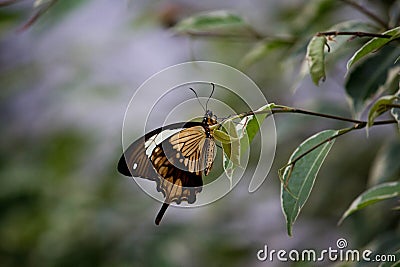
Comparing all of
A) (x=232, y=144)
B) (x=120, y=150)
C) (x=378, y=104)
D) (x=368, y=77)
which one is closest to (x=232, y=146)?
(x=232, y=144)

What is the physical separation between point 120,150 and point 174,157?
951 millimetres

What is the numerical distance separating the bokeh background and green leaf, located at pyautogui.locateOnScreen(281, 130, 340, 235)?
0.83 ft

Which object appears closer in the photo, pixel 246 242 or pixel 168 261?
pixel 168 261

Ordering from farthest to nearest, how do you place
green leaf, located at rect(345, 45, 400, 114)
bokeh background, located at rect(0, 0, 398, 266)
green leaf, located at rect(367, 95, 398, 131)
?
bokeh background, located at rect(0, 0, 398, 266) < green leaf, located at rect(345, 45, 400, 114) < green leaf, located at rect(367, 95, 398, 131)

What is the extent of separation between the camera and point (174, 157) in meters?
0.54

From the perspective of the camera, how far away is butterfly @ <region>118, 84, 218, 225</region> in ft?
1.76

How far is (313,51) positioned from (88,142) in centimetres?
139

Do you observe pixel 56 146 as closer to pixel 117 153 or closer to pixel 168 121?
pixel 117 153

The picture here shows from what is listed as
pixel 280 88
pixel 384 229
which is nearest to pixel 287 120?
pixel 384 229

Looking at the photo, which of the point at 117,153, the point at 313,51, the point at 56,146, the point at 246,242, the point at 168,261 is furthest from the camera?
the point at 56,146

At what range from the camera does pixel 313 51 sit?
514 mm

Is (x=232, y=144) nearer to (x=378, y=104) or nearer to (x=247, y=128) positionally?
(x=247, y=128)

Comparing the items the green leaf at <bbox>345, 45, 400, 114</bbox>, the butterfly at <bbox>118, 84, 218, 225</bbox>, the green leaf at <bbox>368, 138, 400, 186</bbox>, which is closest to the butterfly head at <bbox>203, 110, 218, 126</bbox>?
the butterfly at <bbox>118, 84, 218, 225</bbox>

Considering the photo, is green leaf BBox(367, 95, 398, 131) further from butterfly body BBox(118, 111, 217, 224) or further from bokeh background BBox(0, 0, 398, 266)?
bokeh background BBox(0, 0, 398, 266)
